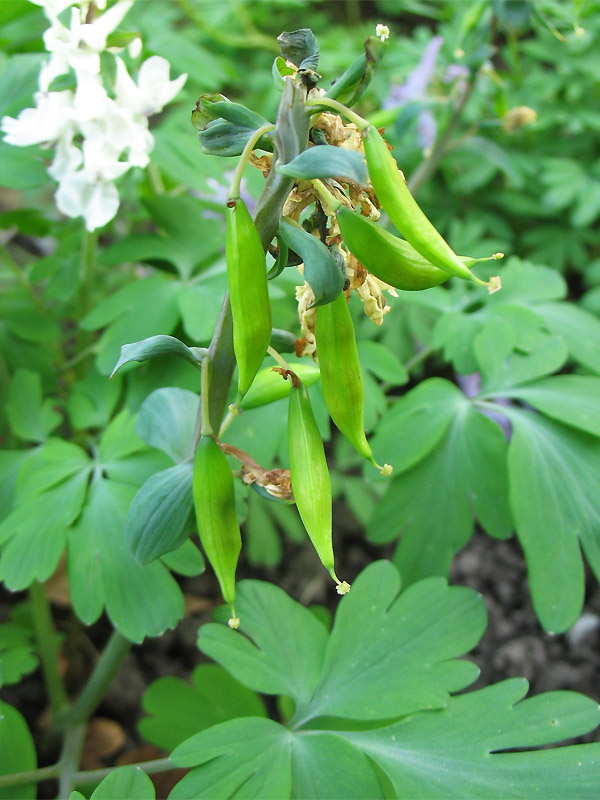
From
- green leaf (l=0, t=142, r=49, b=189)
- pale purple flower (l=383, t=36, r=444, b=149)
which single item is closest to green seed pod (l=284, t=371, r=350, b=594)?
green leaf (l=0, t=142, r=49, b=189)

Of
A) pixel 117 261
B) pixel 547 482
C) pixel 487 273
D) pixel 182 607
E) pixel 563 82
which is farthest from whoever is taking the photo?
pixel 563 82

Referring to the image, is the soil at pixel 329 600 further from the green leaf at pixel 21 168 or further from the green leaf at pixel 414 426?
the green leaf at pixel 21 168

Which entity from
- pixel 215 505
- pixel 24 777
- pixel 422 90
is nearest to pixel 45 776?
pixel 24 777

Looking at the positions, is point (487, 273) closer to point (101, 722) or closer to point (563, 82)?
point (563, 82)

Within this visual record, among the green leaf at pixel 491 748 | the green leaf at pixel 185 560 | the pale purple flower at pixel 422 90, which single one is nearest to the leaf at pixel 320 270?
the green leaf at pixel 185 560

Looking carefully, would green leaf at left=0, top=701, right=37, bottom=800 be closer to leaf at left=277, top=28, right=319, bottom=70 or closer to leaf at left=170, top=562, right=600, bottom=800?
leaf at left=170, top=562, right=600, bottom=800

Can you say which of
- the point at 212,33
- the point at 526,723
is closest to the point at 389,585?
the point at 526,723
